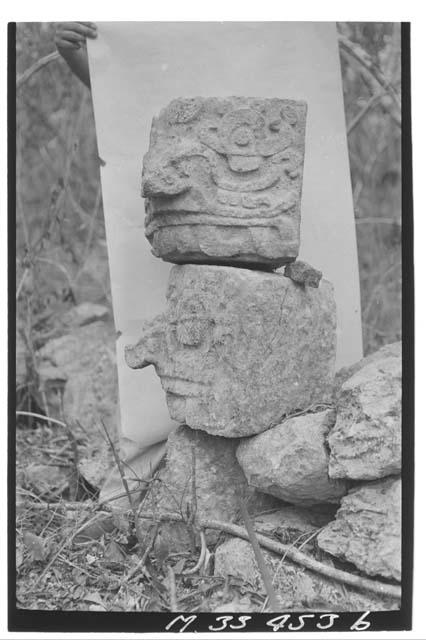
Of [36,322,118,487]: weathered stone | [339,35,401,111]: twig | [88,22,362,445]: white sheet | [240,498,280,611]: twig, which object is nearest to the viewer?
[240,498,280,611]: twig

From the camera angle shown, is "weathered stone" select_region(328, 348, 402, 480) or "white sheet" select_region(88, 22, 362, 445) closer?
"weathered stone" select_region(328, 348, 402, 480)

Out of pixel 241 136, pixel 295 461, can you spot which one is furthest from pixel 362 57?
pixel 295 461

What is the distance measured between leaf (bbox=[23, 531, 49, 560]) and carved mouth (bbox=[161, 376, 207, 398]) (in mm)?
618

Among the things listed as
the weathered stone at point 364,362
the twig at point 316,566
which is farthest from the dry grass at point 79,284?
the weathered stone at point 364,362

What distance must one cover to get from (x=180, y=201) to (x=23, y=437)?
173cm

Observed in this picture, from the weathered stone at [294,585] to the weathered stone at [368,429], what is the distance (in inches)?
11.8

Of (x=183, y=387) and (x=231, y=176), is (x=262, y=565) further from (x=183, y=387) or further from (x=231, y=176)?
(x=231, y=176)

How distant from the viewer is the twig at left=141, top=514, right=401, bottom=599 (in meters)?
2.38

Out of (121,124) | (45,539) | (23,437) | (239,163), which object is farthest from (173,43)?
(23,437)

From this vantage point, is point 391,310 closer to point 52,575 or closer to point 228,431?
point 228,431

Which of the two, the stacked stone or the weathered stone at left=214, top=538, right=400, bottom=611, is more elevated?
the stacked stone

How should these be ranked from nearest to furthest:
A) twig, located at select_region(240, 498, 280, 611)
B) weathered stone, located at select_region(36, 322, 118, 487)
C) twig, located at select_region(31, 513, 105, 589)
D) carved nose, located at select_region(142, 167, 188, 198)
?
twig, located at select_region(240, 498, 280, 611) → carved nose, located at select_region(142, 167, 188, 198) → twig, located at select_region(31, 513, 105, 589) → weathered stone, located at select_region(36, 322, 118, 487)

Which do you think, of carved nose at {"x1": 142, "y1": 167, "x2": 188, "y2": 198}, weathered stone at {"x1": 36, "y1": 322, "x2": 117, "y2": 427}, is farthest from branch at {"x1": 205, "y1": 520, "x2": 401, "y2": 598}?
weathered stone at {"x1": 36, "y1": 322, "x2": 117, "y2": 427}

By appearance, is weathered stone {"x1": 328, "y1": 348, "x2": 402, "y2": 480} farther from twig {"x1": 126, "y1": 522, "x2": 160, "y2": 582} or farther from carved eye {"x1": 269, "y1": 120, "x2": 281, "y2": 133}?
carved eye {"x1": 269, "y1": 120, "x2": 281, "y2": 133}
